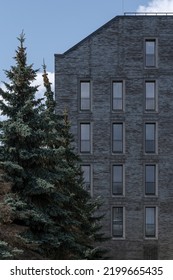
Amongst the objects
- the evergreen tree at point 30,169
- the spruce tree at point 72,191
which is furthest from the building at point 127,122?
the evergreen tree at point 30,169

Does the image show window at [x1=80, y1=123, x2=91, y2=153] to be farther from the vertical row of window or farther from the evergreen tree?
the evergreen tree

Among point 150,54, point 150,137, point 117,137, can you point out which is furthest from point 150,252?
point 150,54

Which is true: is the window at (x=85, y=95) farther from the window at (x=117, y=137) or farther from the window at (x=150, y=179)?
the window at (x=150, y=179)

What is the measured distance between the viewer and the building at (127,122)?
2008 inches

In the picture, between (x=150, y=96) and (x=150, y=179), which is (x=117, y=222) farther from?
(x=150, y=96)

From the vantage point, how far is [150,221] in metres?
51.3

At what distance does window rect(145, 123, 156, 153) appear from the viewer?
5188 centimetres

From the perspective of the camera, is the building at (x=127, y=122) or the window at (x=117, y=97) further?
the window at (x=117, y=97)

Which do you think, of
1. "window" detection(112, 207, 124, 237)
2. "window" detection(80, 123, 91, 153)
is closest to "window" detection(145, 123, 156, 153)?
"window" detection(80, 123, 91, 153)

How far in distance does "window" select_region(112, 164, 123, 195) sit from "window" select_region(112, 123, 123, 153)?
1378 mm

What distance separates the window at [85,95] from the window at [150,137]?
5.09 metres
